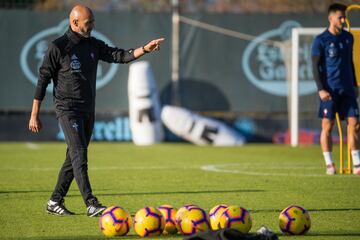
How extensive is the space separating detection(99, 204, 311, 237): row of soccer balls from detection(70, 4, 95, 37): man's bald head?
230cm

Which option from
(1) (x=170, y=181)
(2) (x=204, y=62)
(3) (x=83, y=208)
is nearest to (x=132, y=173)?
(1) (x=170, y=181)

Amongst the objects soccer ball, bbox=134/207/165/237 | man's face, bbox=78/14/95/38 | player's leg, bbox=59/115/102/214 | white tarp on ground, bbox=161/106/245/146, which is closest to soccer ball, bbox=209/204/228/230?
soccer ball, bbox=134/207/165/237

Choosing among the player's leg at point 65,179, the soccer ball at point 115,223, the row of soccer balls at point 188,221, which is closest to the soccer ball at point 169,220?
the row of soccer balls at point 188,221

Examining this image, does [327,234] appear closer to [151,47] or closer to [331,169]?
[151,47]

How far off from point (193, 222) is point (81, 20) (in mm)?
2805

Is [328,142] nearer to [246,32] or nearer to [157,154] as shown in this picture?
[157,154]

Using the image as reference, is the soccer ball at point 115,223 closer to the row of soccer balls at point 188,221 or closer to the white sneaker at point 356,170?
the row of soccer balls at point 188,221

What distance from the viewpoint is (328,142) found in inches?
509

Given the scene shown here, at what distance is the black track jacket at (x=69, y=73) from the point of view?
8.99 meters

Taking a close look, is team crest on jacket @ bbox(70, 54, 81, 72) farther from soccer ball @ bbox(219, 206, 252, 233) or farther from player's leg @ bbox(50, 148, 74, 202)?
soccer ball @ bbox(219, 206, 252, 233)

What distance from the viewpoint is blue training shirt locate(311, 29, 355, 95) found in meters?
12.8

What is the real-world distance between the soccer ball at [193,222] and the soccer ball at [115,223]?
482mm

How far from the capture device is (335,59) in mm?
12859

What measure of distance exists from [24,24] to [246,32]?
5647 mm
